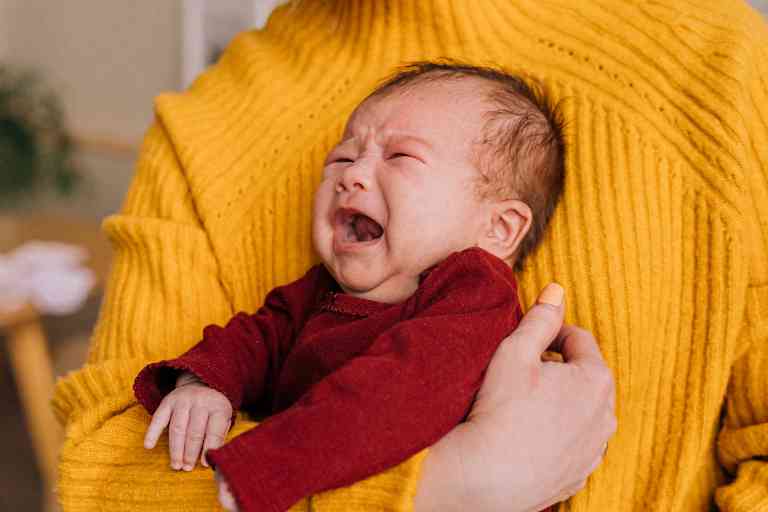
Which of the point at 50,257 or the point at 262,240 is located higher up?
the point at 262,240

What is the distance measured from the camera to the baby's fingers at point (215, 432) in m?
0.82

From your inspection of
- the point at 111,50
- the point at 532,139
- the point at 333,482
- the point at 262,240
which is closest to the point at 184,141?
the point at 262,240

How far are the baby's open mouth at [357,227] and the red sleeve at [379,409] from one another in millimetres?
169

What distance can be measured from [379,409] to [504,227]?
0.37m

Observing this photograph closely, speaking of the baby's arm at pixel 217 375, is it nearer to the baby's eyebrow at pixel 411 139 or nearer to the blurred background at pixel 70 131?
the baby's eyebrow at pixel 411 139

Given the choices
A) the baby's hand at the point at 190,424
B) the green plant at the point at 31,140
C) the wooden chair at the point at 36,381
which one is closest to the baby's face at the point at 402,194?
the baby's hand at the point at 190,424

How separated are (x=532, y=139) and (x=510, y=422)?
1.30ft

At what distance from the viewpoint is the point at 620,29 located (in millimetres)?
1078

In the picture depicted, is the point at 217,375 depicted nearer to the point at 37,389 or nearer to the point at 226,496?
the point at 226,496

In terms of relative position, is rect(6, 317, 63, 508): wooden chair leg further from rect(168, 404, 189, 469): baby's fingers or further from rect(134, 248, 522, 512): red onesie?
rect(168, 404, 189, 469): baby's fingers

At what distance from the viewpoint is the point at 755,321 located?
97cm

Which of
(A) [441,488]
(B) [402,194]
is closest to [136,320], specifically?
(B) [402,194]

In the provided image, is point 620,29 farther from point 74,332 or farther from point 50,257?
point 74,332

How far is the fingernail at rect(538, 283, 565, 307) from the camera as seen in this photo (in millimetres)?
944
